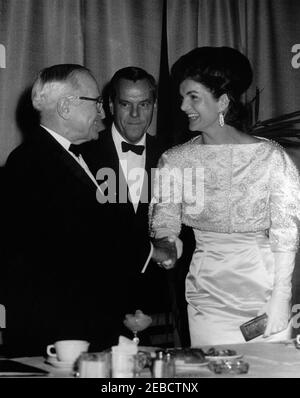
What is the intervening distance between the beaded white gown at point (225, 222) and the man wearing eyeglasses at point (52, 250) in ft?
1.39

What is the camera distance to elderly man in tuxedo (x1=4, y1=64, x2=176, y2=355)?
7.91 feet

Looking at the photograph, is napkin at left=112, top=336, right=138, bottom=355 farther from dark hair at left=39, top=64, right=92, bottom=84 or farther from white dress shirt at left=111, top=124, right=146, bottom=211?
white dress shirt at left=111, top=124, right=146, bottom=211

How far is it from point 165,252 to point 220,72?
0.80 metres

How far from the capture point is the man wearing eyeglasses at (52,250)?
7.90ft

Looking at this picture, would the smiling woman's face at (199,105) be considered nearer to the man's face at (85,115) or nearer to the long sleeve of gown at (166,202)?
the long sleeve of gown at (166,202)

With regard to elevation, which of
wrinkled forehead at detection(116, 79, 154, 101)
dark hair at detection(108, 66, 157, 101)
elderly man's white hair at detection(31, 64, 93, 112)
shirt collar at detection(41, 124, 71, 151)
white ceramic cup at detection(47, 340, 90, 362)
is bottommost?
white ceramic cup at detection(47, 340, 90, 362)

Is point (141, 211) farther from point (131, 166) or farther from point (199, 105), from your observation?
point (199, 105)

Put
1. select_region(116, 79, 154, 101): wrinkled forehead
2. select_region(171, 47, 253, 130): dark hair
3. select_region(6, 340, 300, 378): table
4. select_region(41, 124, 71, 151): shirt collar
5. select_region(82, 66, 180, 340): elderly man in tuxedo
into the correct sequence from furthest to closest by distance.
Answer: select_region(116, 79, 154, 101): wrinkled forehead, select_region(82, 66, 180, 340): elderly man in tuxedo, select_region(171, 47, 253, 130): dark hair, select_region(41, 124, 71, 151): shirt collar, select_region(6, 340, 300, 378): table

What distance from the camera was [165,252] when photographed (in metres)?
2.72

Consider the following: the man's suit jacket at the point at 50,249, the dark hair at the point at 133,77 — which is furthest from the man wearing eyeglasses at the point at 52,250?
the dark hair at the point at 133,77

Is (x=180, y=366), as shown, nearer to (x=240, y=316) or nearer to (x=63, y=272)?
(x=63, y=272)

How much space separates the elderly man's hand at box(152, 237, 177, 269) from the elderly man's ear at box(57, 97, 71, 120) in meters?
0.64

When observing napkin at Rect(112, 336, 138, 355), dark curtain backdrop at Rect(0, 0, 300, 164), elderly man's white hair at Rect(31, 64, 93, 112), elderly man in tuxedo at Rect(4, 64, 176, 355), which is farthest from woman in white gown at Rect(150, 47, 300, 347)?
dark curtain backdrop at Rect(0, 0, 300, 164)

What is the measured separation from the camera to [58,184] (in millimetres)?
2408
